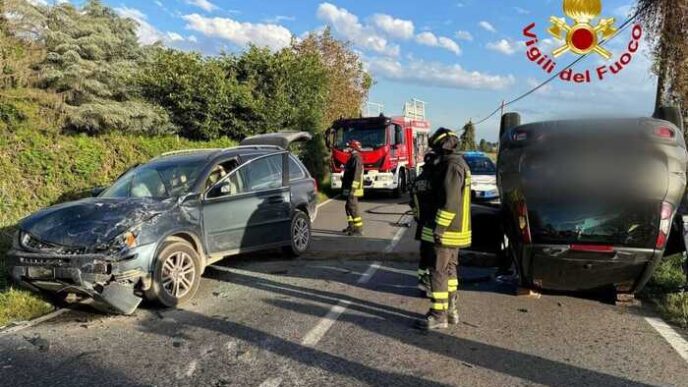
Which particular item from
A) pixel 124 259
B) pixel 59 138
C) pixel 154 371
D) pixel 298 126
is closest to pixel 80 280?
pixel 124 259

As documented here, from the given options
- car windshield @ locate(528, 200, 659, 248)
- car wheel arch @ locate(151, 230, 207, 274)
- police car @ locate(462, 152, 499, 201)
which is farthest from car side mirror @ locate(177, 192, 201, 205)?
police car @ locate(462, 152, 499, 201)

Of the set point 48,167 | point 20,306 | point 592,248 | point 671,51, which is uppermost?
point 671,51

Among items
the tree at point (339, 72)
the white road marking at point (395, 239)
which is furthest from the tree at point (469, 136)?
the white road marking at point (395, 239)

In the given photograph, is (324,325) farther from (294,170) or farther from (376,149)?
(376,149)

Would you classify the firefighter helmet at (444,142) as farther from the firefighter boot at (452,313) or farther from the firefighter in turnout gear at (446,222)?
the firefighter boot at (452,313)

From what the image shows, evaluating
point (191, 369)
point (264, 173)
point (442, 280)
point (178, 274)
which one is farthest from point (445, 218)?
point (264, 173)

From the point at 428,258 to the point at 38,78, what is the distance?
71.4 feet

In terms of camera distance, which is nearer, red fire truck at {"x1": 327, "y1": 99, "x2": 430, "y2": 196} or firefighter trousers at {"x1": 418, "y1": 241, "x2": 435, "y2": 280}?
firefighter trousers at {"x1": 418, "y1": 241, "x2": 435, "y2": 280}

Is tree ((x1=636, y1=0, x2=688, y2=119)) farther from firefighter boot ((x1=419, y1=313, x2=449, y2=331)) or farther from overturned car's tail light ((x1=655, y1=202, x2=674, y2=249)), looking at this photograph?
firefighter boot ((x1=419, y1=313, x2=449, y2=331))

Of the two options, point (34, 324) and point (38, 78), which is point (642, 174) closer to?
point (34, 324)

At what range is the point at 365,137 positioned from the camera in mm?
17766

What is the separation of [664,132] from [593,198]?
→ 2.71ft

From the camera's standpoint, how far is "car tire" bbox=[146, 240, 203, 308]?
5578 millimetres

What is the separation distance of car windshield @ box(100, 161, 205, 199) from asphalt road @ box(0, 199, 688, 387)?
125cm
